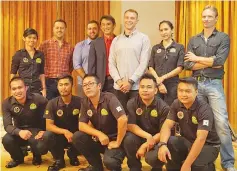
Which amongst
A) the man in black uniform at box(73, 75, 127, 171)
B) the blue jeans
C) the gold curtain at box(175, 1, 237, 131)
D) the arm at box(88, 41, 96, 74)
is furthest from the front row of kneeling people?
the gold curtain at box(175, 1, 237, 131)

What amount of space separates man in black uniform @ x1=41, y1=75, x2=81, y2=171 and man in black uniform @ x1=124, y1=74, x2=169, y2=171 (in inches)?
23.3

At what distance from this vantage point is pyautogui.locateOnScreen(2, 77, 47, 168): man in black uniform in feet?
10.7

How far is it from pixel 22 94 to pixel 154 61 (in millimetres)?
1330

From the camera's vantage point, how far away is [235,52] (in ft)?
14.1

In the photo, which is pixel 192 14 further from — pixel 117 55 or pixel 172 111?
pixel 172 111

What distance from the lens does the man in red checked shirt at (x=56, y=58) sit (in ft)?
12.8

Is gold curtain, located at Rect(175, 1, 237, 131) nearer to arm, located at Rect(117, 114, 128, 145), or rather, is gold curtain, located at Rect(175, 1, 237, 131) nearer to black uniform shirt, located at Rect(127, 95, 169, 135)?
black uniform shirt, located at Rect(127, 95, 169, 135)

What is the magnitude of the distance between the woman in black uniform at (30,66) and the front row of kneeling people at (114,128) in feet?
1.04

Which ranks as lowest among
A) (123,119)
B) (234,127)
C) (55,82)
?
(234,127)

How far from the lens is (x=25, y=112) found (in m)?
3.39

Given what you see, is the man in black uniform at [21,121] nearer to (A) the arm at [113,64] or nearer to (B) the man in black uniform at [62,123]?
(B) the man in black uniform at [62,123]

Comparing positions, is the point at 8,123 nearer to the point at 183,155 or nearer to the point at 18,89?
the point at 18,89

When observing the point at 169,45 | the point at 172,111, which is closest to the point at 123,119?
the point at 172,111

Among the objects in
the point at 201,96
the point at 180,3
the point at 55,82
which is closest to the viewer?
the point at 201,96
